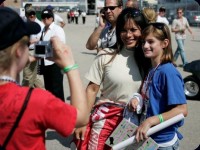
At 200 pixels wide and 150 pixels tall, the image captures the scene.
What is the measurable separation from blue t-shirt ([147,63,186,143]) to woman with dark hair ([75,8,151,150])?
0.25 meters

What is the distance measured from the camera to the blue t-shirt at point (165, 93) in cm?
233

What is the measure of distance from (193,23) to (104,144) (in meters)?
31.4

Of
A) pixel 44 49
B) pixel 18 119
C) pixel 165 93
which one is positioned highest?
pixel 44 49

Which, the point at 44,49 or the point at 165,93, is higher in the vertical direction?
the point at 44,49

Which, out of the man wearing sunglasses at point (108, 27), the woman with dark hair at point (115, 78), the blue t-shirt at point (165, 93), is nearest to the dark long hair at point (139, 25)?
the woman with dark hair at point (115, 78)

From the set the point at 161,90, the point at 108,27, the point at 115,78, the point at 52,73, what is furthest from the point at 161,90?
the point at 52,73

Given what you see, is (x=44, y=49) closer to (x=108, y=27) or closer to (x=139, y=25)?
(x=139, y=25)

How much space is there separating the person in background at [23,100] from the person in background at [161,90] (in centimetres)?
89

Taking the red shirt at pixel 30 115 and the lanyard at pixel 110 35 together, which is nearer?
the red shirt at pixel 30 115

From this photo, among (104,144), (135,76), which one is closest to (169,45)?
(135,76)

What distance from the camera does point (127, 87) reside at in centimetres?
263

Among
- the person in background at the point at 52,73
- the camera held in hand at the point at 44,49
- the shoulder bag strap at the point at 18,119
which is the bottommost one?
the person in background at the point at 52,73

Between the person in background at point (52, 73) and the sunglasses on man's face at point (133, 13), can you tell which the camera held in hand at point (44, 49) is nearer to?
the sunglasses on man's face at point (133, 13)

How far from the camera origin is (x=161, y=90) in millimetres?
2381
